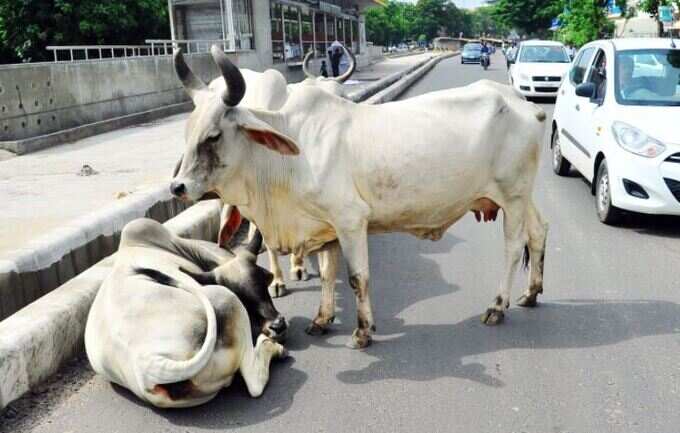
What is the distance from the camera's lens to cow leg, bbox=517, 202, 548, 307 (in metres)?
5.59

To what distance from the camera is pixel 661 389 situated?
4.36 metres

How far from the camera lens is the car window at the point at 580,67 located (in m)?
9.84

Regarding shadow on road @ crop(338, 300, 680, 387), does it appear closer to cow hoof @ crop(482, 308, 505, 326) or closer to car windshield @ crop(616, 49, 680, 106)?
cow hoof @ crop(482, 308, 505, 326)

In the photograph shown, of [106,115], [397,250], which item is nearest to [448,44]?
[106,115]

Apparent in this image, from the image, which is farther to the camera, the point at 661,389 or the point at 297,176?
the point at 297,176

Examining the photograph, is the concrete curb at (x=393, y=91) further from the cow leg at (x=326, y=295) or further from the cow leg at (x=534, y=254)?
the cow leg at (x=326, y=295)

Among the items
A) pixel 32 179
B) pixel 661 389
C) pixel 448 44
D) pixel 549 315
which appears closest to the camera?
pixel 661 389

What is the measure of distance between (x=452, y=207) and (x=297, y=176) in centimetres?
105

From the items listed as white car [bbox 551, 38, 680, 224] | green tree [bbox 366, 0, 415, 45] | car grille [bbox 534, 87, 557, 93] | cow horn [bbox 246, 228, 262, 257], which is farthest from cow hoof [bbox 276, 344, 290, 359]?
green tree [bbox 366, 0, 415, 45]

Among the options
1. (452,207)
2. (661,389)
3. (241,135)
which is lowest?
(661,389)

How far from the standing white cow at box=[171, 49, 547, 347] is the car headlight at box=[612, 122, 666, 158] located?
2.50 metres

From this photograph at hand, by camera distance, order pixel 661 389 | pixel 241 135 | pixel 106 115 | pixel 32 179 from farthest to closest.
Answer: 1. pixel 106 115
2. pixel 32 179
3. pixel 241 135
4. pixel 661 389

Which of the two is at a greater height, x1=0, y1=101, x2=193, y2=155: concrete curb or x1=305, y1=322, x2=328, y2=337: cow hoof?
x1=0, y1=101, x2=193, y2=155: concrete curb

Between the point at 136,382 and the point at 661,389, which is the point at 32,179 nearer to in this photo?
the point at 136,382
